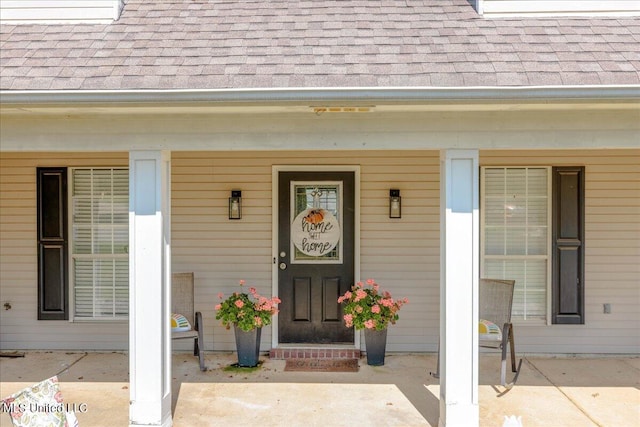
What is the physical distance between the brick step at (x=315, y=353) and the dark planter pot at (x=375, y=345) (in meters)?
0.30

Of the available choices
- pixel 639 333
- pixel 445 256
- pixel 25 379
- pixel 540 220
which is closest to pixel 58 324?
pixel 25 379

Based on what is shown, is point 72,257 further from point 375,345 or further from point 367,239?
point 375,345

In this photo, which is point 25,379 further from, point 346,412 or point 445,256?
point 445,256

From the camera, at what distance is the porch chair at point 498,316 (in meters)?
4.69

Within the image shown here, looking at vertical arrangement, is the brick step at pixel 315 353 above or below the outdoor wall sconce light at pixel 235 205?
below

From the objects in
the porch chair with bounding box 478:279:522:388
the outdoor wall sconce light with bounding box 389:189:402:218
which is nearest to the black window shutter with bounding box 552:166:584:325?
the porch chair with bounding box 478:279:522:388

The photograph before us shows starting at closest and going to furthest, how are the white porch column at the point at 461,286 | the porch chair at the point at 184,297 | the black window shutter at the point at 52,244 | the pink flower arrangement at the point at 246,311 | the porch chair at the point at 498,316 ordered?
A: the white porch column at the point at 461,286 < the porch chair at the point at 498,316 < the pink flower arrangement at the point at 246,311 < the porch chair at the point at 184,297 < the black window shutter at the point at 52,244

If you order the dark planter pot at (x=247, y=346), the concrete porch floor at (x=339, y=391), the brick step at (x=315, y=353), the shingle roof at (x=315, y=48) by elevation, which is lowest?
the concrete porch floor at (x=339, y=391)

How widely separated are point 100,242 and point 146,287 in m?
2.23

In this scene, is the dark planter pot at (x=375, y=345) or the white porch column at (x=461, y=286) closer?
the white porch column at (x=461, y=286)

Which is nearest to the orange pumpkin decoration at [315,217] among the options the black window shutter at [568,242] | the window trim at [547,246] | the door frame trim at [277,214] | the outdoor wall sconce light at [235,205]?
the door frame trim at [277,214]

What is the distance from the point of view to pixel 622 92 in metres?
3.28

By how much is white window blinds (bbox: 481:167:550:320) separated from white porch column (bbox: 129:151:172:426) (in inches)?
134

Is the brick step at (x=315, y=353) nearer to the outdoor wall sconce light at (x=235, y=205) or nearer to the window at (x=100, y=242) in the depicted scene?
the outdoor wall sconce light at (x=235, y=205)
